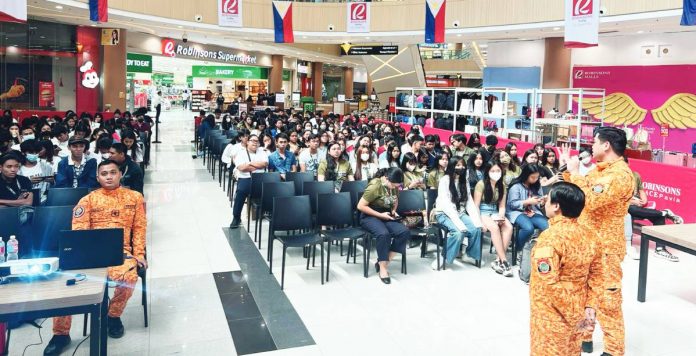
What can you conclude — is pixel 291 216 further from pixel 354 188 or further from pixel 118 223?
pixel 118 223

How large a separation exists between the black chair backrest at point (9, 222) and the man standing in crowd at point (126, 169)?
188 cm

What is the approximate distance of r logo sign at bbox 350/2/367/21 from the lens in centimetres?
1742

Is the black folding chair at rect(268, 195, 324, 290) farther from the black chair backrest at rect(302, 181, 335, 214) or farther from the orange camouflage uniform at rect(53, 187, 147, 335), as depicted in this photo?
the orange camouflage uniform at rect(53, 187, 147, 335)

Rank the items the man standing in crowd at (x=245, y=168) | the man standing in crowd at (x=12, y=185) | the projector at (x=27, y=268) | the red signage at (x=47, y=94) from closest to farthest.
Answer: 1. the projector at (x=27, y=268)
2. the man standing in crowd at (x=12, y=185)
3. the man standing in crowd at (x=245, y=168)
4. the red signage at (x=47, y=94)

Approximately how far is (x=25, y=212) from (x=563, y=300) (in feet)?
14.6

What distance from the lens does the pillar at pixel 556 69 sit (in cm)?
1669

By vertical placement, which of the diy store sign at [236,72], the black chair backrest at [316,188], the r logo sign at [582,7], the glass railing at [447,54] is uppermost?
the glass railing at [447,54]

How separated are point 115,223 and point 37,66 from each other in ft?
52.2

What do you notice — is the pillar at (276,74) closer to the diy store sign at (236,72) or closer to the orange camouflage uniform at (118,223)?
the diy store sign at (236,72)

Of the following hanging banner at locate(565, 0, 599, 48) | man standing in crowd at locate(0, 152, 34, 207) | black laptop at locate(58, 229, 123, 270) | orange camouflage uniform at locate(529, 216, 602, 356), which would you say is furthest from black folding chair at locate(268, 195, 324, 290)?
hanging banner at locate(565, 0, 599, 48)

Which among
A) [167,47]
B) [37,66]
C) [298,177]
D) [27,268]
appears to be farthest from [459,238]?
[167,47]

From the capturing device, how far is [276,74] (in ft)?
98.3

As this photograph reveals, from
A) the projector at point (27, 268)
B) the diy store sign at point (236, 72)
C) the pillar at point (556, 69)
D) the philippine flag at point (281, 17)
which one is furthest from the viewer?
the diy store sign at point (236, 72)

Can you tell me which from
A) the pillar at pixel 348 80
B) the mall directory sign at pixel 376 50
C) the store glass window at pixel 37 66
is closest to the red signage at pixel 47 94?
the store glass window at pixel 37 66
